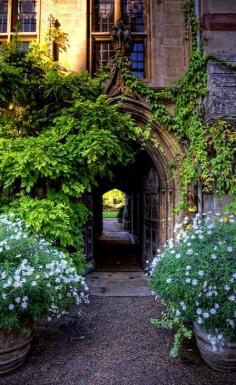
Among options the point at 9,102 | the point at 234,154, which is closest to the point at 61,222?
the point at 9,102

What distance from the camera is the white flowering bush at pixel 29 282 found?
2590 millimetres

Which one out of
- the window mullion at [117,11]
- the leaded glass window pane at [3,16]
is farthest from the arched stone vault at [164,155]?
the leaded glass window pane at [3,16]

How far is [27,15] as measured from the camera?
647cm

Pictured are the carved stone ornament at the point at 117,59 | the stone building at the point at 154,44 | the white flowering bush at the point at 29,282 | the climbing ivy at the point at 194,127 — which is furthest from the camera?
the carved stone ornament at the point at 117,59

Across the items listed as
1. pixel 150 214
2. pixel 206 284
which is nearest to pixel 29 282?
pixel 206 284

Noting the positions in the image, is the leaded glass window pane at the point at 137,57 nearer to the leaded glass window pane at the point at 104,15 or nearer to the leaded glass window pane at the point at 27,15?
the leaded glass window pane at the point at 104,15

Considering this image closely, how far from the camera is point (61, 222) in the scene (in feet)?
14.3

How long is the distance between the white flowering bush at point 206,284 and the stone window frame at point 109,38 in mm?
4381

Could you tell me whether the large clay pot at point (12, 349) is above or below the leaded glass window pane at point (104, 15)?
below

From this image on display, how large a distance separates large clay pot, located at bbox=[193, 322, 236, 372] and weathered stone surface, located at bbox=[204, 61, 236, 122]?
149 inches

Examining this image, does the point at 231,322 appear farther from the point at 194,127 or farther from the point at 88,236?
the point at 88,236

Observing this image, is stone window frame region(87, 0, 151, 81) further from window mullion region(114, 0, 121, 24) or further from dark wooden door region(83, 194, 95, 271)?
dark wooden door region(83, 194, 95, 271)

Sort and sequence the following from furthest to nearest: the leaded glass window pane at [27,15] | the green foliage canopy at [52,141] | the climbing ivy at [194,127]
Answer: the leaded glass window pane at [27,15] → the climbing ivy at [194,127] → the green foliage canopy at [52,141]

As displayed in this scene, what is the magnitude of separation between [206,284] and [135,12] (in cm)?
620
